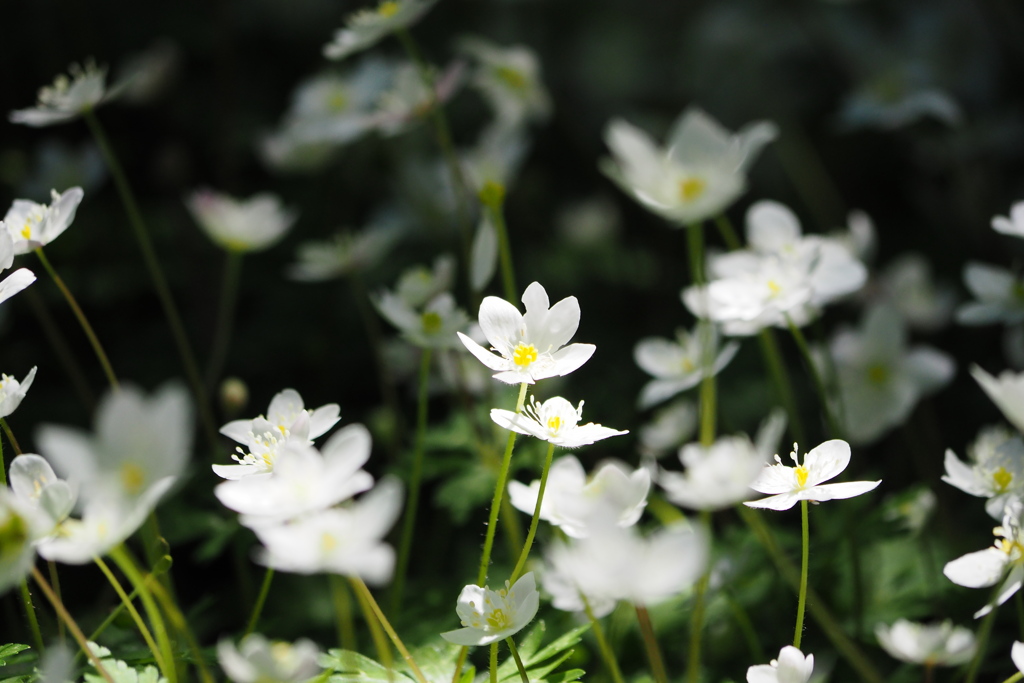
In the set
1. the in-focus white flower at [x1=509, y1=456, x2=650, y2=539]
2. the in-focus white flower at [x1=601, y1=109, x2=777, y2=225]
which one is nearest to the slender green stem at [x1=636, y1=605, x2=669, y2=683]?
the in-focus white flower at [x1=509, y1=456, x2=650, y2=539]

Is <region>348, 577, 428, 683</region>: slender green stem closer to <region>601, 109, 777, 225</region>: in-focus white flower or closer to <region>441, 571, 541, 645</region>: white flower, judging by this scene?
<region>441, 571, 541, 645</region>: white flower

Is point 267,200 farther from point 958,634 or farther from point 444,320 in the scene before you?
point 958,634

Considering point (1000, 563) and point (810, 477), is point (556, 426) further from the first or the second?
point (1000, 563)

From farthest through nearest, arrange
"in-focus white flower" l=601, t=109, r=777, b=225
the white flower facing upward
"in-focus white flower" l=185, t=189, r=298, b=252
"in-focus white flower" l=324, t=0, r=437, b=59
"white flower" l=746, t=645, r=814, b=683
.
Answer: "in-focus white flower" l=185, t=189, r=298, b=252, "in-focus white flower" l=324, t=0, r=437, b=59, "in-focus white flower" l=601, t=109, r=777, b=225, the white flower facing upward, "white flower" l=746, t=645, r=814, b=683

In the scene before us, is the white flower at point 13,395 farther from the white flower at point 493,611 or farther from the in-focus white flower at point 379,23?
the in-focus white flower at point 379,23

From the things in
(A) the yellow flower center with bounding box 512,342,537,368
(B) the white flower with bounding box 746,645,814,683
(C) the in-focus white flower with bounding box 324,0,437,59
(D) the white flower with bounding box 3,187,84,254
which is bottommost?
(B) the white flower with bounding box 746,645,814,683

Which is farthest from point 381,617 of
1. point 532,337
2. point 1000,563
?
point 1000,563

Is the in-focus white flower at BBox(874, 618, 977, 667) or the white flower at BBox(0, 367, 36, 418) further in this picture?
the in-focus white flower at BBox(874, 618, 977, 667)
